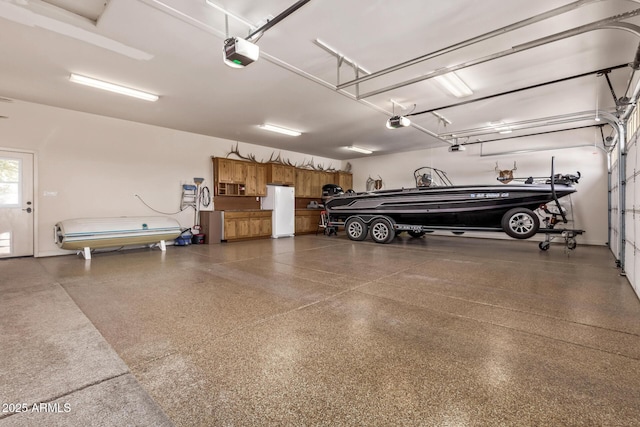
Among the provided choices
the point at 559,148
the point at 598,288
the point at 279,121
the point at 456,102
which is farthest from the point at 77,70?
the point at 559,148

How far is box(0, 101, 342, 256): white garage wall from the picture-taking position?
18.8ft

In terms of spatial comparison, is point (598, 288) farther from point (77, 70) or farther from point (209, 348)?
point (77, 70)

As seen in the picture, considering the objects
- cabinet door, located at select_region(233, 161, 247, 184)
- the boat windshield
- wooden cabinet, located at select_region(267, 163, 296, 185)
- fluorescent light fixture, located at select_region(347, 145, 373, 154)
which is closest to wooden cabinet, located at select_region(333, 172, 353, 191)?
fluorescent light fixture, located at select_region(347, 145, 373, 154)

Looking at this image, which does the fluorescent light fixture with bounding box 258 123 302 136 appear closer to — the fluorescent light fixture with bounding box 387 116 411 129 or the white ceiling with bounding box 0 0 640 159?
the white ceiling with bounding box 0 0 640 159

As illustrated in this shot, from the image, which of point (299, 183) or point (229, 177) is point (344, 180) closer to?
point (299, 183)

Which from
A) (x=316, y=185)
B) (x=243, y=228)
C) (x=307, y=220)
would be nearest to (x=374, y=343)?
(x=243, y=228)

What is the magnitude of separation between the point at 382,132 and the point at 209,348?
280 inches

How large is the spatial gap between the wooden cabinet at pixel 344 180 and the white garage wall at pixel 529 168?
115 centimetres

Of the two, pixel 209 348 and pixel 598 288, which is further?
pixel 598 288

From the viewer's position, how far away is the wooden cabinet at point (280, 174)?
31.2 feet

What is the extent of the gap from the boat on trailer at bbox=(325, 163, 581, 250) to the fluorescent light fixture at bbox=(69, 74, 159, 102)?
5.41 meters

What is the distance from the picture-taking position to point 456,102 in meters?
5.45

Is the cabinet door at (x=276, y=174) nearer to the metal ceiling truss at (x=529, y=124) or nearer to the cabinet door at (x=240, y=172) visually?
the cabinet door at (x=240, y=172)

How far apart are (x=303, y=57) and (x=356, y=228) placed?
5246 millimetres
